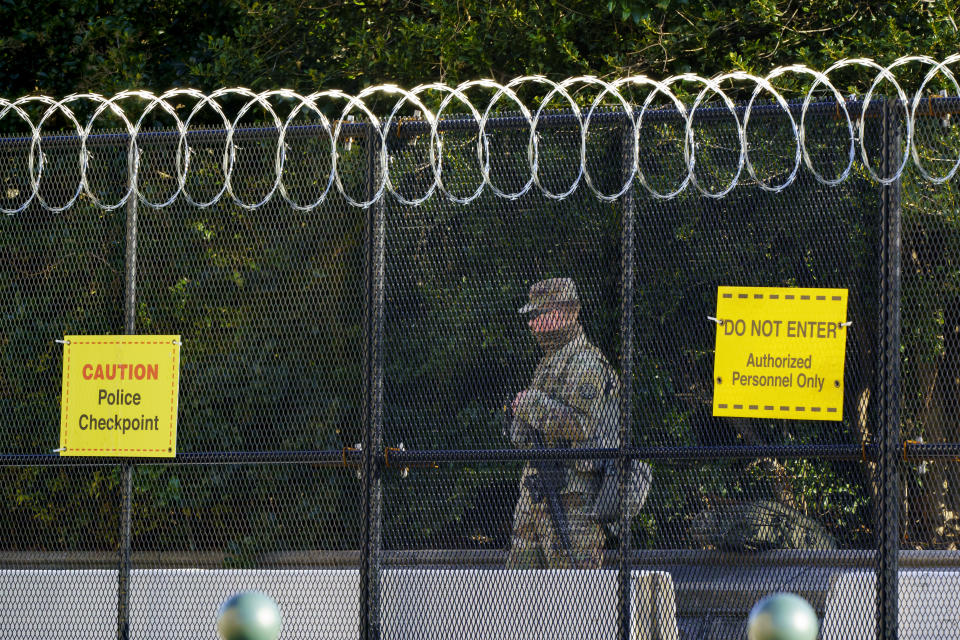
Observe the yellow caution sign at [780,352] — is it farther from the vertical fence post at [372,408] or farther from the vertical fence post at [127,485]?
the vertical fence post at [127,485]

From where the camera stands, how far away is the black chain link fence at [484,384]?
4930 mm

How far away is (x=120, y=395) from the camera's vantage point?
5504 millimetres

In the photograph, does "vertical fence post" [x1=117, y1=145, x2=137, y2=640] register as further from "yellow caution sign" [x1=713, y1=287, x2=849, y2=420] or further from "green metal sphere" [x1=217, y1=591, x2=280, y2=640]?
"yellow caution sign" [x1=713, y1=287, x2=849, y2=420]

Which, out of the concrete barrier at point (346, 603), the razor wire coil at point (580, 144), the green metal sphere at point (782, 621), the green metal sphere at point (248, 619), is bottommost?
the concrete barrier at point (346, 603)

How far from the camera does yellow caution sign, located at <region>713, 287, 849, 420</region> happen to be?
475 centimetres

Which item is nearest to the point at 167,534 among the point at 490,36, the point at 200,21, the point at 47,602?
the point at 47,602

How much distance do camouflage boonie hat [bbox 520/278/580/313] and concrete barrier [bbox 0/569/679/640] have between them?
1.28 m

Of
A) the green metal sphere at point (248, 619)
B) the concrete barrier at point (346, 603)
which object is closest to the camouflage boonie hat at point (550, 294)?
the concrete barrier at point (346, 603)

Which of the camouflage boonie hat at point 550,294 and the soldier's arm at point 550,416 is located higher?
the camouflage boonie hat at point 550,294

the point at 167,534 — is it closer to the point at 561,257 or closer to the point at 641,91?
the point at 561,257

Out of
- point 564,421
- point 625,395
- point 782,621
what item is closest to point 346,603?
point 564,421

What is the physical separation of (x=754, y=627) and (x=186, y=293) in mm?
3687

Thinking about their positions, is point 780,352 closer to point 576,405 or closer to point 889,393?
point 889,393

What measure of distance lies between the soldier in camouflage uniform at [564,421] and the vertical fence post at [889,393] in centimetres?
123
